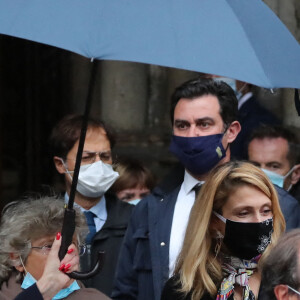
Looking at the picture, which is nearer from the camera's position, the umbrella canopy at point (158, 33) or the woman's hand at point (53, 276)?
the umbrella canopy at point (158, 33)

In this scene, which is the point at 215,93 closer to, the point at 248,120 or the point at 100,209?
the point at 100,209

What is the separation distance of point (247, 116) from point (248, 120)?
6cm

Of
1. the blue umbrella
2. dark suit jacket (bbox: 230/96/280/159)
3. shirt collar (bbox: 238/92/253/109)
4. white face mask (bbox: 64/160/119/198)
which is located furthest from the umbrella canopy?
shirt collar (bbox: 238/92/253/109)

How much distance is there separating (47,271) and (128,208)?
1466 mm

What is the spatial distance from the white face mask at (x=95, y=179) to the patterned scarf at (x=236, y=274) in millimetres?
1315

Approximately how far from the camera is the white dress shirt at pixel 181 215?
14.8 ft

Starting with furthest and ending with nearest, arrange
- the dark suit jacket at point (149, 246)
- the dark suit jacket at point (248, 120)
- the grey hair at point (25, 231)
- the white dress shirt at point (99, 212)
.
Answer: the dark suit jacket at point (248, 120) < the white dress shirt at point (99, 212) < the dark suit jacket at point (149, 246) < the grey hair at point (25, 231)


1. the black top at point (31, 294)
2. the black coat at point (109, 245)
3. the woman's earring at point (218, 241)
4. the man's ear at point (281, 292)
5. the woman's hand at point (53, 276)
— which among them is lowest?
the black coat at point (109, 245)

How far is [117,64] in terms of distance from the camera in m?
7.30

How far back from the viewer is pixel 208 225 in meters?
4.09

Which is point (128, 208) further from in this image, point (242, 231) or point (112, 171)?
point (242, 231)

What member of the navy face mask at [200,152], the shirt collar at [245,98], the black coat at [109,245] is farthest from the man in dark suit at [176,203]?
the shirt collar at [245,98]

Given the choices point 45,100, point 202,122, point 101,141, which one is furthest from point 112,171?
point 45,100

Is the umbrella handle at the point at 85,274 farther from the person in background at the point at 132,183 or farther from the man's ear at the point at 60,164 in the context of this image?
the person in background at the point at 132,183
